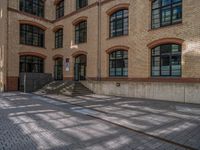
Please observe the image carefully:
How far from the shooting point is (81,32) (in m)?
19.6

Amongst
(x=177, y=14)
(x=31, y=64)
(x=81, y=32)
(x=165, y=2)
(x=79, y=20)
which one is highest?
(x=79, y=20)

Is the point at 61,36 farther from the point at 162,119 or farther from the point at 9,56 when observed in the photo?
the point at 162,119

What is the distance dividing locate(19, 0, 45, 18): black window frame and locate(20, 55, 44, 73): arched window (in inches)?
225

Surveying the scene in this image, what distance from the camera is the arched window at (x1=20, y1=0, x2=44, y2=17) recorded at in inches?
827

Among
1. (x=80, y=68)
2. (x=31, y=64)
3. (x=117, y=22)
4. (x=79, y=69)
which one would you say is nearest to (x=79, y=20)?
(x=117, y=22)

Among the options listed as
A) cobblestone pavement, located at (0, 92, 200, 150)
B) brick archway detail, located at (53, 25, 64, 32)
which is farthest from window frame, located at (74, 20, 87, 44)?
cobblestone pavement, located at (0, 92, 200, 150)

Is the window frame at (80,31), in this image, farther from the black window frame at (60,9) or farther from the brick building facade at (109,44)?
the black window frame at (60,9)

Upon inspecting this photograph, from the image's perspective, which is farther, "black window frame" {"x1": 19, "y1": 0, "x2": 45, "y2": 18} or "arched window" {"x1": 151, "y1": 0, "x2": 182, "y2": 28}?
"black window frame" {"x1": 19, "y1": 0, "x2": 45, "y2": 18}

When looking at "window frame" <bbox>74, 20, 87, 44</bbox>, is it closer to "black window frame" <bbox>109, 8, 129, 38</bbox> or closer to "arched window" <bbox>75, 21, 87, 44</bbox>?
"arched window" <bbox>75, 21, 87, 44</bbox>

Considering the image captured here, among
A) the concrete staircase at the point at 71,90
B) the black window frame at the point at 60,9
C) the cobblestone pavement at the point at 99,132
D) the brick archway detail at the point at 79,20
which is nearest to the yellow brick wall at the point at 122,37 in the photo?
the brick archway detail at the point at 79,20

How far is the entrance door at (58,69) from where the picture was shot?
74.1 feet

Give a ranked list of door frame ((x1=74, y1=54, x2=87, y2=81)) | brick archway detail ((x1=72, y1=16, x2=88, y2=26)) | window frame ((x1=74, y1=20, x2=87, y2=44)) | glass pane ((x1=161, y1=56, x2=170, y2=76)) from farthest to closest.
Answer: door frame ((x1=74, y1=54, x2=87, y2=81)) → window frame ((x1=74, y1=20, x2=87, y2=44)) → brick archway detail ((x1=72, y1=16, x2=88, y2=26)) → glass pane ((x1=161, y1=56, x2=170, y2=76))

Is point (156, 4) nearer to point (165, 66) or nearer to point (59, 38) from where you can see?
point (165, 66)

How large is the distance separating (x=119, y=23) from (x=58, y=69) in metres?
11.0
